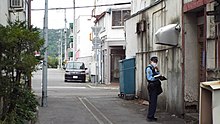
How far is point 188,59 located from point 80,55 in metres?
48.3

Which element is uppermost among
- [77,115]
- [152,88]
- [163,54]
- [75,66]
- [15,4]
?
[15,4]

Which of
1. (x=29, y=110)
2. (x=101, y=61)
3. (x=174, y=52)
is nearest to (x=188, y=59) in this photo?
(x=174, y=52)

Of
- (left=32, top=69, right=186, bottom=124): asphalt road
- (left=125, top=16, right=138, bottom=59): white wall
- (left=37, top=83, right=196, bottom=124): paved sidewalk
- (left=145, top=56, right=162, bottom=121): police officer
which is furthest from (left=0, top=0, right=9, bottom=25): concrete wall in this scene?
(left=125, top=16, right=138, bottom=59): white wall

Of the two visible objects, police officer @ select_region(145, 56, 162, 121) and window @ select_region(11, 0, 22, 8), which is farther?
window @ select_region(11, 0, 22, 8)

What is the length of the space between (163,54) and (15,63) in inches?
269

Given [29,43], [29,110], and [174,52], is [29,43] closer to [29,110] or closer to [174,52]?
[29,110]

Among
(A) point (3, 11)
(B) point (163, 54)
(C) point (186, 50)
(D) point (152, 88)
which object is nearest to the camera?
(A) point (3, 11)

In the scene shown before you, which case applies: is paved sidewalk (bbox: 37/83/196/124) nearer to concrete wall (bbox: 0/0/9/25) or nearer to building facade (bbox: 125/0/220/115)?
building facade (bbox: 125/0/220/115)

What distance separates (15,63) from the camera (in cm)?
923

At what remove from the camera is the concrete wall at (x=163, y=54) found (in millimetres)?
13492

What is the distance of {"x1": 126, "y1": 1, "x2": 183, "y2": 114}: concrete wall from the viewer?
44.3 ft

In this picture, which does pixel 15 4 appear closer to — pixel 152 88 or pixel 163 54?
pixel 152 88

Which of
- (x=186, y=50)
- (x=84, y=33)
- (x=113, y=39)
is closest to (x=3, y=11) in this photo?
(x=186, y=50)

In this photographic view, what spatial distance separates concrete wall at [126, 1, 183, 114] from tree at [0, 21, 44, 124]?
16.5 ft
